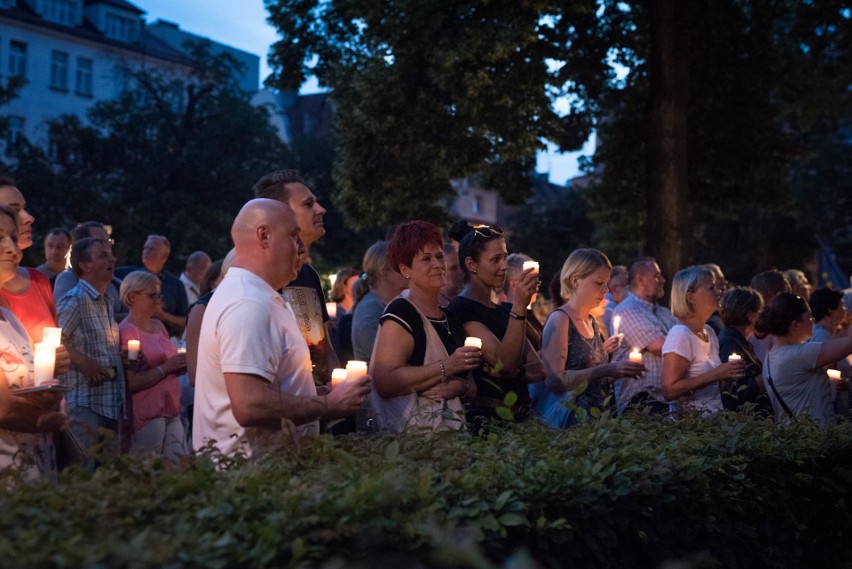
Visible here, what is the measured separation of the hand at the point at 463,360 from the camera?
509 centimetres

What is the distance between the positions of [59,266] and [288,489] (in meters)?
6.40

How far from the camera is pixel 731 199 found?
790 inches

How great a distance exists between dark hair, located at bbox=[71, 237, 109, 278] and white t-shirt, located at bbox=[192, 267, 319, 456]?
3.54 metres

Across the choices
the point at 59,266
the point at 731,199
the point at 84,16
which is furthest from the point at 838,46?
the point at 84,16

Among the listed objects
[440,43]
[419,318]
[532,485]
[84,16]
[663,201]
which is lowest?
[532,485]

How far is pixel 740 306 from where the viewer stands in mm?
8414

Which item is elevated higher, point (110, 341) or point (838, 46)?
point (838, 46)

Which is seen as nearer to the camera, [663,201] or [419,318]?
[419,318]

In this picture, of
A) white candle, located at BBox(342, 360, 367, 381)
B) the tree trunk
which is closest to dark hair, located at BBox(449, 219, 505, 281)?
white candle, located at BBox(342, 360, 367, 381)

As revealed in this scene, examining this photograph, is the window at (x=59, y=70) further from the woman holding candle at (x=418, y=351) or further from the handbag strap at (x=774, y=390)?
the woman holding candle at (x=418, y=351)

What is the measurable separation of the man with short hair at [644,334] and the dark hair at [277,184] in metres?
3.00

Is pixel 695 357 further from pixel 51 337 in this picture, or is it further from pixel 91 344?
pixel 51 337

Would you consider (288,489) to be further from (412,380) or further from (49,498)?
(412,380)

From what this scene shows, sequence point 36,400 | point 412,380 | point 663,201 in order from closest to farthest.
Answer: point 36,400 < point 412,380 < point 663,201
